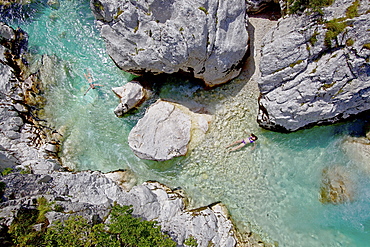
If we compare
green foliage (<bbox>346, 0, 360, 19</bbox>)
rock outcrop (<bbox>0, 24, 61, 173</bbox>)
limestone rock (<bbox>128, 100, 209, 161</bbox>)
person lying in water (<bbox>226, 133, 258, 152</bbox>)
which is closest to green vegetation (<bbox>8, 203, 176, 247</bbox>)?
rock outcrop (<bbox>0, 24, 61, 173</bbox>)

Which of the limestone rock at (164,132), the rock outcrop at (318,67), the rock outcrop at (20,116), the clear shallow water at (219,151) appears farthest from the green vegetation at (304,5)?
the rock outcrop at (20,116)

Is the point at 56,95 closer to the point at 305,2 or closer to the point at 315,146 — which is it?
the point at 305,2

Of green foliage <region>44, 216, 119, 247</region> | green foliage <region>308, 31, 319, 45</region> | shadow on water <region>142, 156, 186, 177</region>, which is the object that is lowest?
green foliage <region>44, 216, 119, 247</region>

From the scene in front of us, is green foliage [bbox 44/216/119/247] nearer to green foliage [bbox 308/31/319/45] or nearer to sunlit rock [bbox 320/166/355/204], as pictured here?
sunlit rock [bbox 320/166/355/204]

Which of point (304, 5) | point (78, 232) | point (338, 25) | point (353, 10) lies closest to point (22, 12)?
point (78, 232)

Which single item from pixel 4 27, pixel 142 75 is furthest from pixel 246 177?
pixel 4 27

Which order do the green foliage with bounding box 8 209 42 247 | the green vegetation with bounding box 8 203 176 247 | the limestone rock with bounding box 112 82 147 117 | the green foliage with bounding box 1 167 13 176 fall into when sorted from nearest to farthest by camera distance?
1. the green foliage with bounding box 8 209 42 247
2. the green vegetation with bounding box 8 203 176 247
3. the green foliage with bounding box 1 167 13 176
4. the limestone rock with bounding box 112 82 147 117

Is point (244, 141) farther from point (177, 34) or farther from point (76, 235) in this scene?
point (76, 235)
